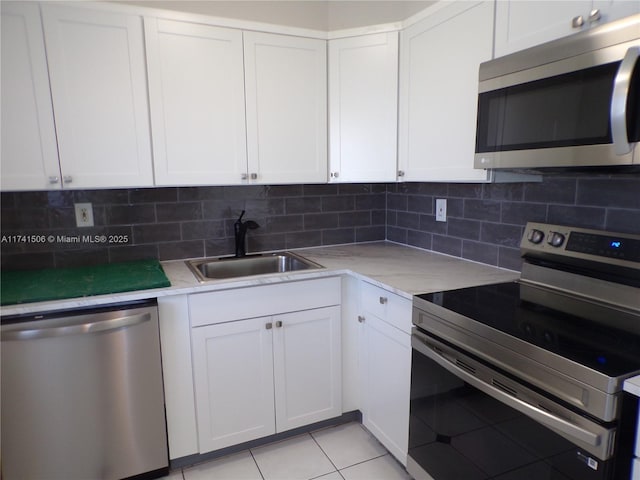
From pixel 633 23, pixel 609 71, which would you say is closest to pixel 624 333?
pixel 609 71

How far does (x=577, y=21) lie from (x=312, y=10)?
1.56 meters

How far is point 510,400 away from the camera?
1168 millimetres

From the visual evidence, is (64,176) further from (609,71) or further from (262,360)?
(609,71)

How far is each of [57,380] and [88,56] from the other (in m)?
1.34

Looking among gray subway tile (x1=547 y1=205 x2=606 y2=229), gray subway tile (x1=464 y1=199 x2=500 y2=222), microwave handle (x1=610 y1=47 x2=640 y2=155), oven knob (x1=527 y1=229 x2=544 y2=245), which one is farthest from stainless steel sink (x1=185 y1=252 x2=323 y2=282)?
microwave handle (x1=610 y1=47 x2=640 y2=155)

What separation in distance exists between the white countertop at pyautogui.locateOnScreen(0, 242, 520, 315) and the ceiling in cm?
135

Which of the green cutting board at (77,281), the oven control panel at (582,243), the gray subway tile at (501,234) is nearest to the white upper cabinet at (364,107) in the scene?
the gray subway tile at (501,234)

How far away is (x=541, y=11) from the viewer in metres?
1.34

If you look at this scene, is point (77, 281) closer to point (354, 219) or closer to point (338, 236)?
point (338, 236)

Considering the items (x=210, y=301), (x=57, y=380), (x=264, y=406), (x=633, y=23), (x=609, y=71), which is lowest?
(x=264, y=406)

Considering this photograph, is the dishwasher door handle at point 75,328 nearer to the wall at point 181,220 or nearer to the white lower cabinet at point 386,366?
Result: the wall at point 181,220

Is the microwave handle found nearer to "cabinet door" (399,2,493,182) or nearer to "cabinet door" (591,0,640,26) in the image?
"cabinet door" (591,0,640,26)

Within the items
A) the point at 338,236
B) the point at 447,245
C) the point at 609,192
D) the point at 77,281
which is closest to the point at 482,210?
the point at 447,245

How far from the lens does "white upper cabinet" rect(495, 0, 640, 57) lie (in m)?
1.15
